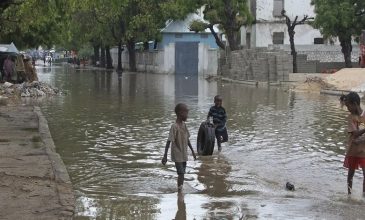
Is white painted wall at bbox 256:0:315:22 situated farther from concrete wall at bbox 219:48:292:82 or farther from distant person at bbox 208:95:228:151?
distant person at bbox 208:95:228:151

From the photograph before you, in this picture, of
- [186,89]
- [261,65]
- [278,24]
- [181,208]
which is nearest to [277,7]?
[278,24]

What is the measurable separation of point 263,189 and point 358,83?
67.7ft

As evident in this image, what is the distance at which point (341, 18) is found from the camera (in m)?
39.1

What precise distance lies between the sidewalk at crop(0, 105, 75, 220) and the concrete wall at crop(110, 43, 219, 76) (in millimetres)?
33970

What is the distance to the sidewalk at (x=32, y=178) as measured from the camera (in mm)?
6719

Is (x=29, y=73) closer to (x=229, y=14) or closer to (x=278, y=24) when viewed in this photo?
(x=229, y=14)

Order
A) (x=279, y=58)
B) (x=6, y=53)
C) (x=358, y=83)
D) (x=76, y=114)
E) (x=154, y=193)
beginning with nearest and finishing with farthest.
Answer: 1. (x=154, y=193)
2. (x=76, y=114)
3. (x=358, y=83)
4. (x=6, y=53)
5. (x=279, y=58)

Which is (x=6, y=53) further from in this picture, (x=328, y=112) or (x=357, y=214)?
(x=357, y=214)

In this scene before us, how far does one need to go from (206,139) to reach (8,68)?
841 inches

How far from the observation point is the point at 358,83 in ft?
91.1

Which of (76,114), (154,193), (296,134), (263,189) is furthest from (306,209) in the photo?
(76,114)

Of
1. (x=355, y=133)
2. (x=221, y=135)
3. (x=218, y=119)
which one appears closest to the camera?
(x=355, y=133)

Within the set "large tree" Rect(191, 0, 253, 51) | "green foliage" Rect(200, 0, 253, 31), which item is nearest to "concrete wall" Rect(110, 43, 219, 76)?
"large tree" Rect(191, 0, 253, 51)

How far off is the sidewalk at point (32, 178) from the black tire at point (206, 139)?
2.70 metres
